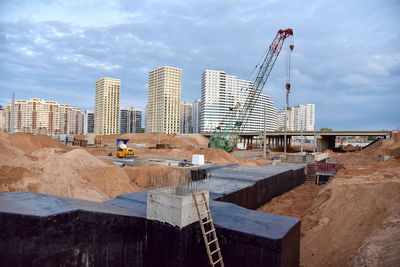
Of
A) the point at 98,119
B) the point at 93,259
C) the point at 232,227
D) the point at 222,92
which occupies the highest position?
the point at 222,92

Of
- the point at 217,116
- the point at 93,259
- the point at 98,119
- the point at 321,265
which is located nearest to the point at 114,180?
the point at 93,259

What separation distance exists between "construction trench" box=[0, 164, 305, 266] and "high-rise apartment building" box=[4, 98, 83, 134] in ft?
512

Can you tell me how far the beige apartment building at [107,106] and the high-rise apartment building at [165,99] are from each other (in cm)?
2249

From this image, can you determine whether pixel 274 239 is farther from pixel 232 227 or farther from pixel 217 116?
pixel 217 116

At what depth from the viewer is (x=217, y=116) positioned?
180000mm

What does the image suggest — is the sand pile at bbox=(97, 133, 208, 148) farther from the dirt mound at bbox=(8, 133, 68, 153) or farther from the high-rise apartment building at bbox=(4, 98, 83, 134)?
the high-rise apartment building at bbox=(4, 98, 83, 134)

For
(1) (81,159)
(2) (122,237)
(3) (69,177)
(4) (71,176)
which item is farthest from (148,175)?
(2) (122,237)

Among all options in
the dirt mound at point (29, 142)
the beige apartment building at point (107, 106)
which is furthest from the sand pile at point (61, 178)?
the beige apartment building at point (107, 106)

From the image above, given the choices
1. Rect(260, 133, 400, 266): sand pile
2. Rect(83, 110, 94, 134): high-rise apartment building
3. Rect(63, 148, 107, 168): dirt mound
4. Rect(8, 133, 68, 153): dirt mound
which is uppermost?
Rect(83, 110, 94, 134): high-rise apartment building

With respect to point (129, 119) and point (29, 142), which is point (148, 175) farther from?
point (129, 119)

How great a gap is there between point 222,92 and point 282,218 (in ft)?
587

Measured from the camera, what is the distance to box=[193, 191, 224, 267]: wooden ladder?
7.17 m

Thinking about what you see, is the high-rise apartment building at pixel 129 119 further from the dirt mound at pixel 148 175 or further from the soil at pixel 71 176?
the dirt mound at pixel 148 175

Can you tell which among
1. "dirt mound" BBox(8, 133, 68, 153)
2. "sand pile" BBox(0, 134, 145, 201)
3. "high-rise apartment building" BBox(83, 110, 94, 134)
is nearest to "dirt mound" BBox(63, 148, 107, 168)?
"sand pile" BBox(0, 134, 145, 201)
